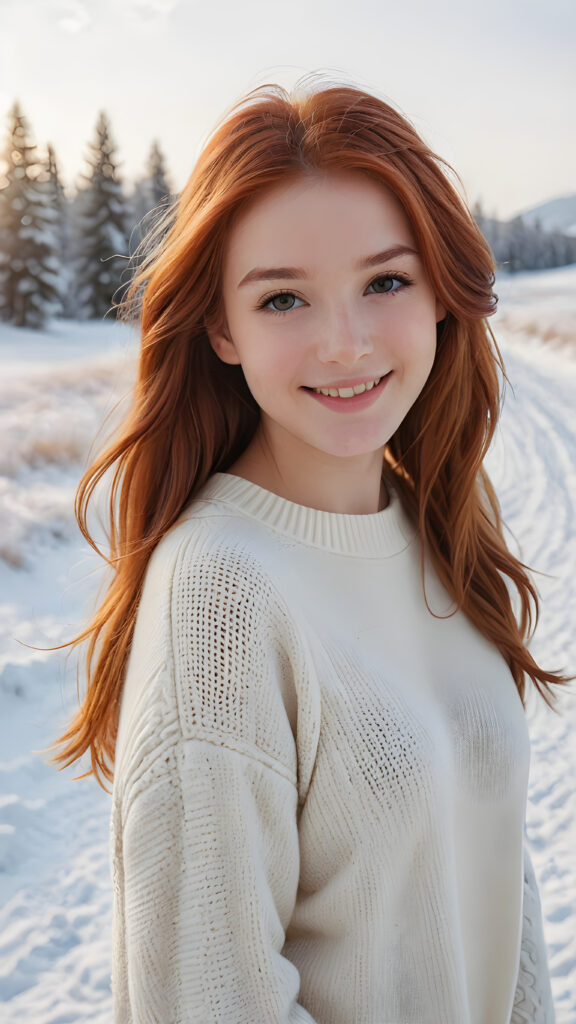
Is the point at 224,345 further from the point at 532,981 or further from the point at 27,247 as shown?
the point at 27,247

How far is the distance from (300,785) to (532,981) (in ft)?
2.89

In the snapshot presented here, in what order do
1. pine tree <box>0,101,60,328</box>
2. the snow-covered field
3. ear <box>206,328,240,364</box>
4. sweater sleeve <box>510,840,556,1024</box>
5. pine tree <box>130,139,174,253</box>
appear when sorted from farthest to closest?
pine tree <box>130,139,174,253</box> → pine tree <box>0,101,60,328</box> → the snow-covered field → sweater sleeve <box>510,840,556,1024</box> → ear <box>206,328,240,364</box>

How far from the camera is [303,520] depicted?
1.46m

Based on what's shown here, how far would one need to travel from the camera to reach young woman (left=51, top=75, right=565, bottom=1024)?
114cm

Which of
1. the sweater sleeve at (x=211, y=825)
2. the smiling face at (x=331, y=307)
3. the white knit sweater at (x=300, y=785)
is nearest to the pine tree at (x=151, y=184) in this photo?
the smiling face at (x=331, y=307)

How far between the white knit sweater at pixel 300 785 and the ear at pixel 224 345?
0.21 m

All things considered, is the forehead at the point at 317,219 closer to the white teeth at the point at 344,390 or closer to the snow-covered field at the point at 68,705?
the white teeth at the point at 344,390

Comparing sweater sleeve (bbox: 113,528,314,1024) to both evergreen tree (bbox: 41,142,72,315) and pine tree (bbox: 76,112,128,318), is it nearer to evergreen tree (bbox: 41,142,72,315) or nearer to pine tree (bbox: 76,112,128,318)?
evergreen tree (bbox: 41,142,72,315)

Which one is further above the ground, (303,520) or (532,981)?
(303,520)

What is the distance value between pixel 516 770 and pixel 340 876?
42 cm

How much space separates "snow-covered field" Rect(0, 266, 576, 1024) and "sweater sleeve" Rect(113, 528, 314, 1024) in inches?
25.3

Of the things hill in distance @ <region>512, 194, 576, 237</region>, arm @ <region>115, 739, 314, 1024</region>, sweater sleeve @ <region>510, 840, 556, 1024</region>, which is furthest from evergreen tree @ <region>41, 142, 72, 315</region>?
arm @ <region>115, 739, 314, 1024</region>

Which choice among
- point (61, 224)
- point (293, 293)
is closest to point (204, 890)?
point (293, 293)

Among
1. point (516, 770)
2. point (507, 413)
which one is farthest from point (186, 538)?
point (507, 413)
